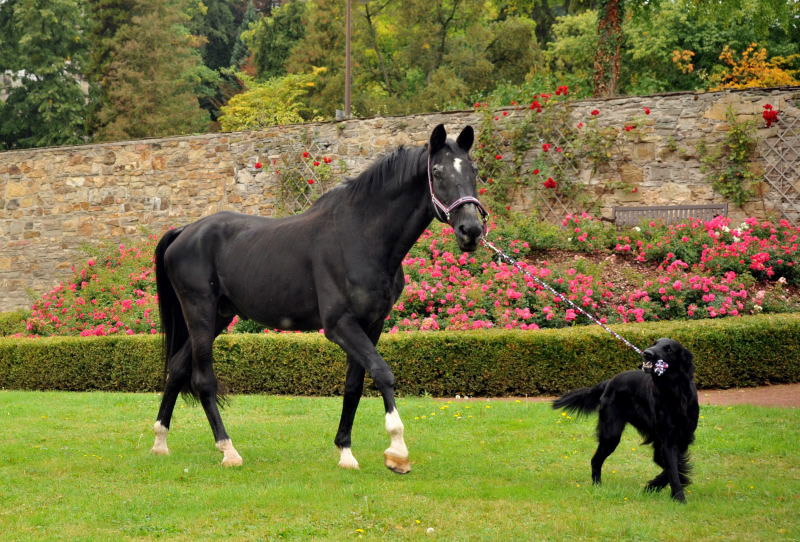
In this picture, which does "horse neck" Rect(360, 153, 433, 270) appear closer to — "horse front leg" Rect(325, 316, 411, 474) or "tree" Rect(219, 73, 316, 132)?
"horse front leg" Rect(325, 316, 411, 474)

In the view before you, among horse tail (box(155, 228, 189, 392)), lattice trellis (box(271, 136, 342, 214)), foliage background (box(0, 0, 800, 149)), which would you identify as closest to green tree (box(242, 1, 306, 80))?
foliage background (box(0, 0, 800, 149))

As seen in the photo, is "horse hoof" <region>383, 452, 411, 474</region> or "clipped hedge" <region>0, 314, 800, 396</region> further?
"clipped hedge" <region>0, 314, 800, 396</region>

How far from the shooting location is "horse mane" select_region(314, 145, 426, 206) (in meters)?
6.22

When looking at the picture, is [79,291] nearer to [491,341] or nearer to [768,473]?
[491,341]

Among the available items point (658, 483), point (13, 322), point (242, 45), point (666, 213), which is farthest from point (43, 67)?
point (658, 483)

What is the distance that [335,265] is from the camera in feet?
20.6

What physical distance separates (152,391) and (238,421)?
3.69 metres

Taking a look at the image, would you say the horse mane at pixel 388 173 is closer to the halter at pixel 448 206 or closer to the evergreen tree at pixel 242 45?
the halter at pixel 448 206

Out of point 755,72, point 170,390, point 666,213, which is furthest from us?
point 755,72

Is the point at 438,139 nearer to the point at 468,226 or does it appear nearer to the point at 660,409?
the point at 468,226

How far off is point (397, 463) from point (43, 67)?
28.8 m

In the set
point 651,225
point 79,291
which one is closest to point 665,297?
point 651,225

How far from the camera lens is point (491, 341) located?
33.5 ft

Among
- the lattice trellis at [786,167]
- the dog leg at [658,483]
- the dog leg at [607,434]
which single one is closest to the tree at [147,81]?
the lattice trellis at [786,167]
